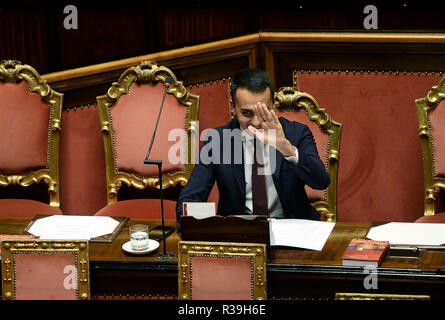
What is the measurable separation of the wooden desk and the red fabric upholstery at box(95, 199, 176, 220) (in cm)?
86

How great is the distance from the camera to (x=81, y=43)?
495 centimetres

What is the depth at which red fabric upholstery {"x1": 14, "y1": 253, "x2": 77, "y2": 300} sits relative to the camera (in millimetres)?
2057

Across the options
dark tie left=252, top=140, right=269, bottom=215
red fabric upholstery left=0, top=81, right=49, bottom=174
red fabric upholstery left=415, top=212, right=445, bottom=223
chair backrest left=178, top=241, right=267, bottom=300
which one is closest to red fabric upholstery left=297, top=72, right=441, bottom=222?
red fabric upholstery left=415, top=212, right=445, bottom=223

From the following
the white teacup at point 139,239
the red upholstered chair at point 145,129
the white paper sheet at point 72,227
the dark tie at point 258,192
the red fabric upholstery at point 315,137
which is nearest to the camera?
the white teacup at point 139,239

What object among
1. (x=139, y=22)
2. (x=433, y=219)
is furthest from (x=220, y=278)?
(x=139, y=22)

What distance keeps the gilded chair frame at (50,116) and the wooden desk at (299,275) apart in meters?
1.22

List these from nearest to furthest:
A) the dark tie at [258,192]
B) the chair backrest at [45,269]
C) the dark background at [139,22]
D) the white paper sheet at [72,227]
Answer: the chair backrest at [45,269], the white paper sheet at [72,227], the dark tie at [258,192], the dark background at [139,22]

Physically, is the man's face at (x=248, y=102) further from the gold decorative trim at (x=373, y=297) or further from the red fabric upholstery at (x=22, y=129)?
the red fabric upholstery at (x=22, y=129)

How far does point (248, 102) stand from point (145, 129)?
3.19 ft

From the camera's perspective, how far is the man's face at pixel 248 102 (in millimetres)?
2367

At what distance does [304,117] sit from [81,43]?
249cm

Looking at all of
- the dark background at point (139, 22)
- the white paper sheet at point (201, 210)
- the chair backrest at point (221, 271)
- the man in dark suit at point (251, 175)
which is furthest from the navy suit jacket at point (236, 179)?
the dark background at point (139, 22)

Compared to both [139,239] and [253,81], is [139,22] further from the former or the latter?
[139,239]

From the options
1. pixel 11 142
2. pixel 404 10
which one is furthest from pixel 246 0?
pixel 11 142
